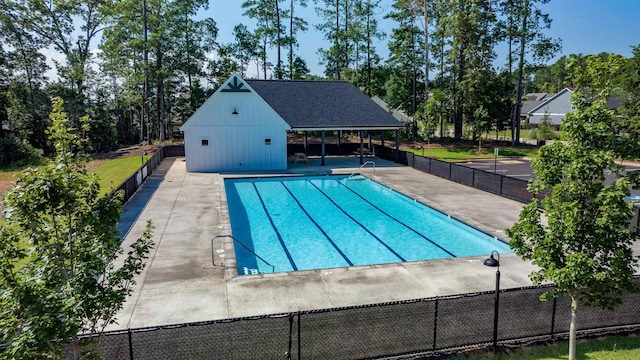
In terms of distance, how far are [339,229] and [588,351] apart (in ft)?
37.0

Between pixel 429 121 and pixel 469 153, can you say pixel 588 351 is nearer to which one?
pixel 429 121

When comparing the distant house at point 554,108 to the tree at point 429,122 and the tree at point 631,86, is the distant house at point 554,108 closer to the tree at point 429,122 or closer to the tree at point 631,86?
the tree at point 631,86

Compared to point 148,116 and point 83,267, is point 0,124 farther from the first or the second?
point 83,267

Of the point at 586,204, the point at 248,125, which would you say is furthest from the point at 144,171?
the point at 586,204

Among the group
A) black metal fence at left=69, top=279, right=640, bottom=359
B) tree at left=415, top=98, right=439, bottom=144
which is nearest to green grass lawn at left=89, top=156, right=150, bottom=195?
black metal fence at left=69, top=279, right=640, bottom=359

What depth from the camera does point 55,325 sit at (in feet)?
15.5

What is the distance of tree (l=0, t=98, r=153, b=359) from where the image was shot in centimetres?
470

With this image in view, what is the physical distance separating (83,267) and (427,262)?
33.0ft

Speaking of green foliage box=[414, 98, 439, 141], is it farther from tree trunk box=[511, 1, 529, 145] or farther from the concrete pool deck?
the concrete pool deck

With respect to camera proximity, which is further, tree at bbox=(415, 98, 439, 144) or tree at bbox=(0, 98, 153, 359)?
tree at bbox=(415, 98, 439, 144)

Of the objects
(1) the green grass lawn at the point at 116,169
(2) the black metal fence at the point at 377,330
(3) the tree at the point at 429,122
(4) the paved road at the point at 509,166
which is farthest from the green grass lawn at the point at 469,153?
(2) the black metal fence at the point at 377,330

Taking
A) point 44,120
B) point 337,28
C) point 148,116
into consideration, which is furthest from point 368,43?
point 44,120

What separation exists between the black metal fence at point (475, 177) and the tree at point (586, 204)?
38.9 feet

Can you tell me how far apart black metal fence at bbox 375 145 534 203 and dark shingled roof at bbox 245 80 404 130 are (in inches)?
158
